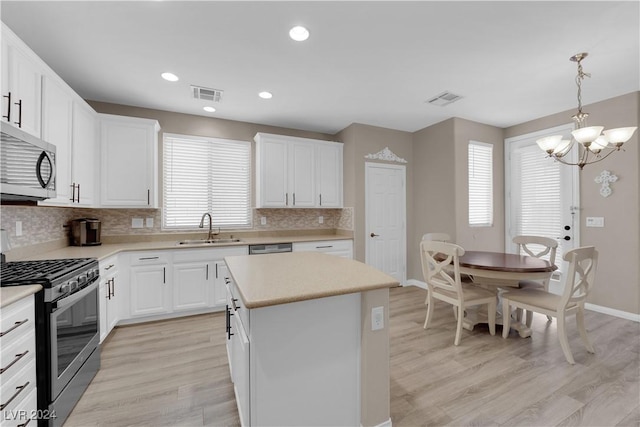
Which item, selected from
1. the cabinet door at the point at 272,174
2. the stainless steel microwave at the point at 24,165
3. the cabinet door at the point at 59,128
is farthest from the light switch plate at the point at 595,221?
the cabinet door at the point at 59,128

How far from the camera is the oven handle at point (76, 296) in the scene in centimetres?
165

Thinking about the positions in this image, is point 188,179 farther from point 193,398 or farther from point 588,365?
point 588,365

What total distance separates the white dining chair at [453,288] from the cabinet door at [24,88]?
11.5 feet

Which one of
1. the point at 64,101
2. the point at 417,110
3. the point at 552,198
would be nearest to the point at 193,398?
the point at 64,101

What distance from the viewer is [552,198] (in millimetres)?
4070

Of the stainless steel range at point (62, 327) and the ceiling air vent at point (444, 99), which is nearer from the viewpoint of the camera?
the stainless steel range at point (62, 327)

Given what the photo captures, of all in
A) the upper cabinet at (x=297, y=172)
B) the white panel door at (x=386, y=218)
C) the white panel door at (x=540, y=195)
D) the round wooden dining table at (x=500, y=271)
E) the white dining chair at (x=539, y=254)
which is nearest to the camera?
the round wooden dining table at (x=500, y=271)

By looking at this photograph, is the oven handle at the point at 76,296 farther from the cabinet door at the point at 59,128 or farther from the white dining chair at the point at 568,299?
the white dining chair at the point at 568,299

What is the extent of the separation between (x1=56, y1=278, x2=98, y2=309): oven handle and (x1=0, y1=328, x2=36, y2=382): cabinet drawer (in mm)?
178

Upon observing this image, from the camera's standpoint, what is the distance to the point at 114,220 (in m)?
3.54

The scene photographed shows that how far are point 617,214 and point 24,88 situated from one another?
6080mm

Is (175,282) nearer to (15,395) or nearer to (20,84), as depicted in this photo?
(15,395)

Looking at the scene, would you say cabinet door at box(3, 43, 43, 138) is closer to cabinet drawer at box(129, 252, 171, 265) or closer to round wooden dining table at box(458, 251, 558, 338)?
cabinet drawer at box(129, 252, 171, 265)

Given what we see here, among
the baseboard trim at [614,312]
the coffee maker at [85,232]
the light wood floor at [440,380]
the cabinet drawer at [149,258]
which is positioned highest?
the coffee maker at [85,232]
